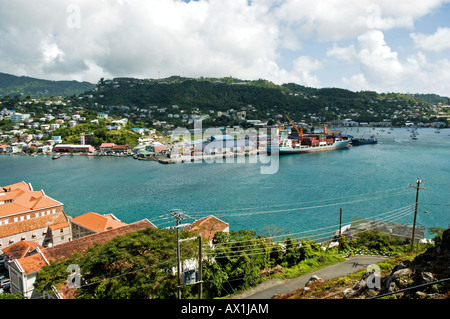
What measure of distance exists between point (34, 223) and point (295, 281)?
220 inches

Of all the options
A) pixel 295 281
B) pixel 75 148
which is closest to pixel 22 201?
pixel 295 281

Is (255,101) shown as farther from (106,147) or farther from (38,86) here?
(38,86)

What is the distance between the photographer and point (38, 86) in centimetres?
6775

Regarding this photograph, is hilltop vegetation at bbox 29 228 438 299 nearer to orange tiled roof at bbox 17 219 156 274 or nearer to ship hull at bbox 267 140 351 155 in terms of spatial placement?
orange tiled roof at bbox 17 219 156 274

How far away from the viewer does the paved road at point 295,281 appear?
367 centimetres

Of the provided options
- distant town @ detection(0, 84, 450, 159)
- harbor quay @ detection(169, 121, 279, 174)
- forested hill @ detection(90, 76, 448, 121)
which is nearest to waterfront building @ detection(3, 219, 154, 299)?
harbor quay @ detection(169, 121, 279, 174)

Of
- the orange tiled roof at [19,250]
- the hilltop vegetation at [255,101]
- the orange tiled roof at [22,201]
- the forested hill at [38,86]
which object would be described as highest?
the forested hill at [38,86]

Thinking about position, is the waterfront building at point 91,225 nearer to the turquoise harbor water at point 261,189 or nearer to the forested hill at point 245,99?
the turquoise harbor water at point 261,189

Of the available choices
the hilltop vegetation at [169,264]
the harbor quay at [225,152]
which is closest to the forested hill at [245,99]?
the harbor quay at [225,152]

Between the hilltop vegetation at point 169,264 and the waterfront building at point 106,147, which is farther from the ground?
the waterfront building at point 106,147

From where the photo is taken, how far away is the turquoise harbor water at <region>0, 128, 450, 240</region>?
7.77 m

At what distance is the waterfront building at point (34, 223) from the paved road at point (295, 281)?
4649 mm
